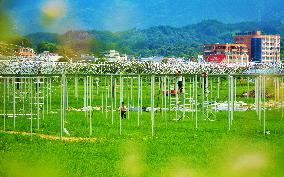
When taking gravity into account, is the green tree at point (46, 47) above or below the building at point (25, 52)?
above

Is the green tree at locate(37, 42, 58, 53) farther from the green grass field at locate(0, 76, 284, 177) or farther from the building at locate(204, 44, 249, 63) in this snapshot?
the building at locate(204, 44, 249, 63)

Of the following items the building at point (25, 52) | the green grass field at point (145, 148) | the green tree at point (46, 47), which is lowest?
the green grass field at point (145, 148)

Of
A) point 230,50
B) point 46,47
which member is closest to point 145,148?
point 230,50

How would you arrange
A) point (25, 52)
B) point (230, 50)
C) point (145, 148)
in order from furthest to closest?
point (230, 50), point (145, 148), point (25, 52)

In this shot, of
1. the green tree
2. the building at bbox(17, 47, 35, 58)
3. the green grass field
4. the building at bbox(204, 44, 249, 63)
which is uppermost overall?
the building at bbox(204, 44, 249, 63)

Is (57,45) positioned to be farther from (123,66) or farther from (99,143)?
(123,66)

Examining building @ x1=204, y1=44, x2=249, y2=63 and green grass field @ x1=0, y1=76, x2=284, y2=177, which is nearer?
green grass field @ x1=0, y1=76, x2=284, y2=177

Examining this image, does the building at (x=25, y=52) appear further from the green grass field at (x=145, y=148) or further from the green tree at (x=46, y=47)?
the green grass field at (x=145, y=148)

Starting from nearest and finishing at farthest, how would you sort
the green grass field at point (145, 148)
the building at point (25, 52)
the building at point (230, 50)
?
the building at point (25, 52)
the green grass field at point (145, 148)
the building at point (230, 50)

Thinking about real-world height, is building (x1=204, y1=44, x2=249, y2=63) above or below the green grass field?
above

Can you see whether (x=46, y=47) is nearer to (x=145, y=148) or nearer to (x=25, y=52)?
(x=25, y=52)

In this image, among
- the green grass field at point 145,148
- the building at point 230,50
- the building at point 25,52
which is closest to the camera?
the building at point 25,52

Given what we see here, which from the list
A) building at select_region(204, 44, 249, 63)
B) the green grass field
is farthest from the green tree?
building at select_region(204, 44, 249, 63)

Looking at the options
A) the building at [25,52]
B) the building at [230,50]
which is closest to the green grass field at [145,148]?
the building at [25,52]
